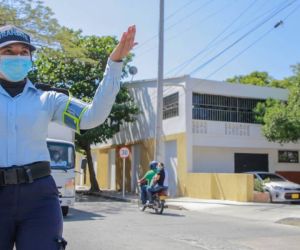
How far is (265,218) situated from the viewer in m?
15.7

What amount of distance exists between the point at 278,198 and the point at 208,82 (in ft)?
25.8

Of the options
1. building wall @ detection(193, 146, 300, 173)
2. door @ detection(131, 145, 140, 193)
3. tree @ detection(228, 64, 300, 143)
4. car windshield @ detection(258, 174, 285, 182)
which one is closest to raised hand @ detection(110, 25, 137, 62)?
car windshield @ detection(258, 174, 285, 182)

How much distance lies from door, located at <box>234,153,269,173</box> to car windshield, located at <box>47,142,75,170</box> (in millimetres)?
14989

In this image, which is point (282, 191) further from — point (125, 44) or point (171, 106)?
point (125, 44)

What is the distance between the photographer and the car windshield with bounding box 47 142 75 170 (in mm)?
14594

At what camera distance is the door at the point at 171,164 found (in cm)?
2696

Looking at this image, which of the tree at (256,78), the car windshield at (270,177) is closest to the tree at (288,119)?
the car windshield at (270,177)

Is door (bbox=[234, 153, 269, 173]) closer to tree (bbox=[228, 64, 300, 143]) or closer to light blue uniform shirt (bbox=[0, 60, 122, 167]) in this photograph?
tree (bbox=[228, 64, 300, 143])

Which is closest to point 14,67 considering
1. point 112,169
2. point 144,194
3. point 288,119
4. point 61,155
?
point 61,155

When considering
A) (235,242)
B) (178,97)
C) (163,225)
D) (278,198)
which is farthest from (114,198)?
(235,242)

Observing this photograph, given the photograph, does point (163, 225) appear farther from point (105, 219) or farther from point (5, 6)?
point (5, 6)

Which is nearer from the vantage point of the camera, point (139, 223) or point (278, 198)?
point (139, 223)

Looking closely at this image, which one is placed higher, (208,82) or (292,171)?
(208,82)

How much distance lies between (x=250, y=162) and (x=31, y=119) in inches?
1047
